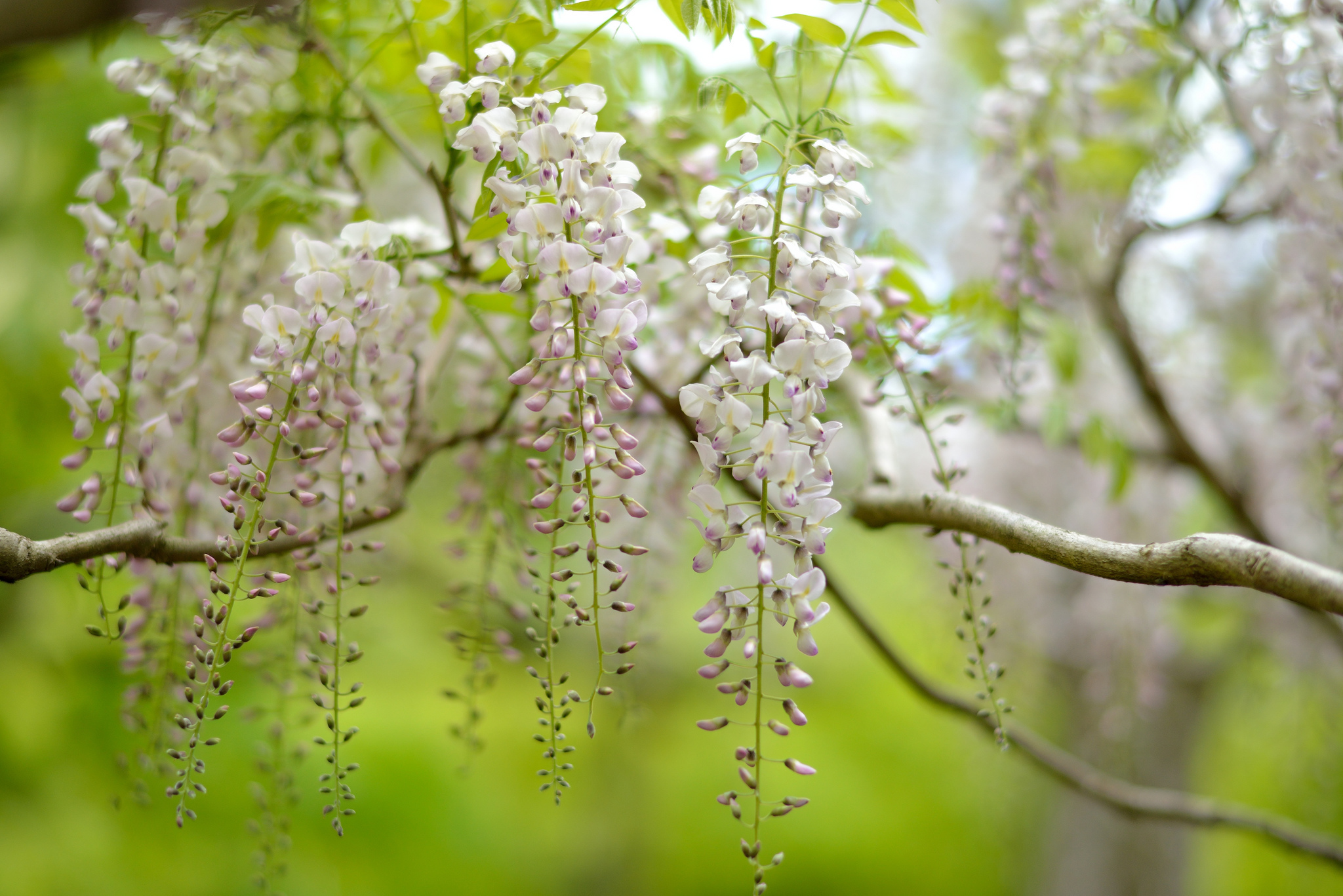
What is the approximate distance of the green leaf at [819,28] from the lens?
73 centimetres

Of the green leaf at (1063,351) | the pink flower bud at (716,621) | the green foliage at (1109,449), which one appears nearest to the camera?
the pink flower bud at (716,621)

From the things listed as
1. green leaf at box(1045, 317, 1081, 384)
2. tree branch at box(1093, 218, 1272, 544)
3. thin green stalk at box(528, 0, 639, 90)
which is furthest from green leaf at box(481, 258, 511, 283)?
tree branch at box(1093, 218, 1272, 544)

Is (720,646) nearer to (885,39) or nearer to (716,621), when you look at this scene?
(716,621)

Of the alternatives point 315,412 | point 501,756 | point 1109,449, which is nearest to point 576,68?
point 315,412

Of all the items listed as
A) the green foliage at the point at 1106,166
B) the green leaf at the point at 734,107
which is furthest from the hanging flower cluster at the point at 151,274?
the green foliage at the point at 1106,166

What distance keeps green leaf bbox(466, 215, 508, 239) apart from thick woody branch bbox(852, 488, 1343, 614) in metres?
0.44

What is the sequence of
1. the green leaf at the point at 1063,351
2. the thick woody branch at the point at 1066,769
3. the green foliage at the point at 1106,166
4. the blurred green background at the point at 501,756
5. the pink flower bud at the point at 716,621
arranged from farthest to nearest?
the blurred green background at the point at 501,756 < the green foliage at the point at 1106,166 < the green leaf at the point at 1063,351 < the thick woody branch at the point at 1066,769 < the pink flower bud at the point at 716,621

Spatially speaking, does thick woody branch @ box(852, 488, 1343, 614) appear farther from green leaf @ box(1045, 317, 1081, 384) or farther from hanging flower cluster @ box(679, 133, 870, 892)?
green leaf @ box(1045, 317, 1081, 384)

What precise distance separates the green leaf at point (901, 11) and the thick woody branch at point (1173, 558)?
0.42 meters

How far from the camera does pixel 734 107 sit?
0.84 meters

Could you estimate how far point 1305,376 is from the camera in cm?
125

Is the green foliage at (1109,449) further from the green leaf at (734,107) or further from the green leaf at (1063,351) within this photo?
the green leaf at (734,107)

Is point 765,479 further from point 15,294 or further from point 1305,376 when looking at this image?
point 15,294

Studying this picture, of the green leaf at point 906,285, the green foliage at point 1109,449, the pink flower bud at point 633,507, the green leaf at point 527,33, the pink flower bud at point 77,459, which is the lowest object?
the pink flower bud at point 633,507
